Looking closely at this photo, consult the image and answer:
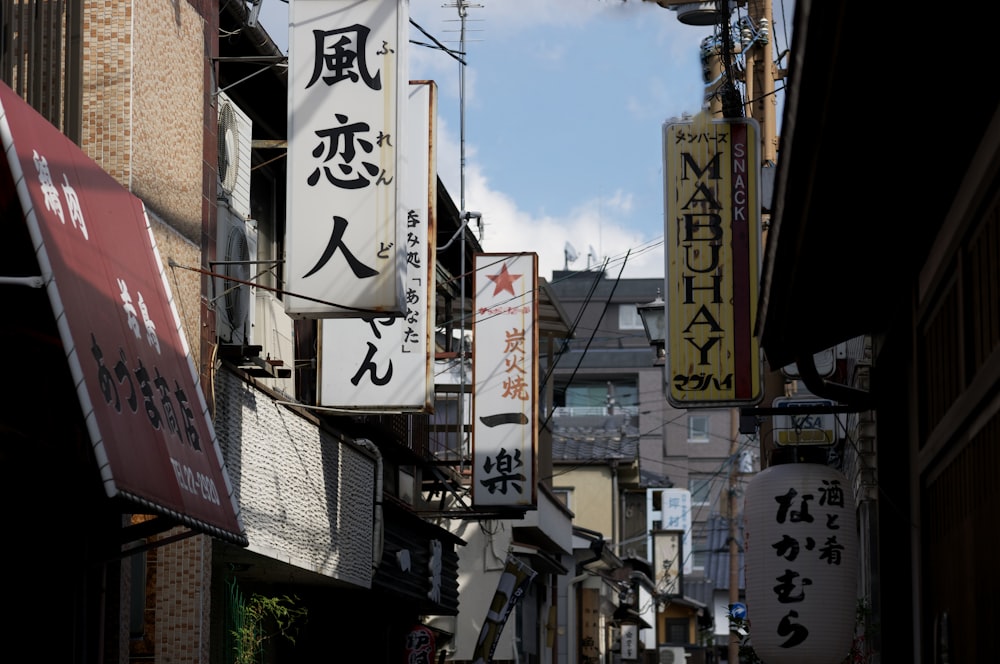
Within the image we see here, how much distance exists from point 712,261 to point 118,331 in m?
8.03

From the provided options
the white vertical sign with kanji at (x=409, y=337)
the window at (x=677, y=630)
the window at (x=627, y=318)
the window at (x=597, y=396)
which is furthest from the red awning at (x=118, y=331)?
the window at (x=627, y=318)

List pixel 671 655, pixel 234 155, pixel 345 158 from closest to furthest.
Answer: pixel 345 158, pixel 234 155, pixel 671 655

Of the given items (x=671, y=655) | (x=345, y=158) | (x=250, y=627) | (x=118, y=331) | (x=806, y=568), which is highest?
(x=345, y=158)

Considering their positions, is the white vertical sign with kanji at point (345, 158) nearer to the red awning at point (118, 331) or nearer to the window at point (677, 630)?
the red awning at point (118, 331)

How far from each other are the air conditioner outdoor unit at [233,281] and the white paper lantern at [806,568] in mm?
6411

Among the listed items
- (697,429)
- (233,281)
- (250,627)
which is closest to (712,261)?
(233,281)

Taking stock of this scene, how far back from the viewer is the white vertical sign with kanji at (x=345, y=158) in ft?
48.4

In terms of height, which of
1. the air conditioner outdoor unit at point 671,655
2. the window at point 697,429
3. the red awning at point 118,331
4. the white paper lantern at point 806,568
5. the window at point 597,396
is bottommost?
the air conditioner outdoor unit at point 671,655

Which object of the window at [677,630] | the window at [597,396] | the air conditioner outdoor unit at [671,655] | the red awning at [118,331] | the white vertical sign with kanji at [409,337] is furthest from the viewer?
the window at [597,396]

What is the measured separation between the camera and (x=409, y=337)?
19.7m

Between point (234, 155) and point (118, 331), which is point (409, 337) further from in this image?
point (118, 331)

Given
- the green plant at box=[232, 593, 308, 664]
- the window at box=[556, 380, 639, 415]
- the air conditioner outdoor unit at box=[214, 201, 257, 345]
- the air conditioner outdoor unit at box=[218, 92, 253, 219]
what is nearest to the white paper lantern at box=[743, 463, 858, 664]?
the green plant at box=[232, 593, 308, 664]

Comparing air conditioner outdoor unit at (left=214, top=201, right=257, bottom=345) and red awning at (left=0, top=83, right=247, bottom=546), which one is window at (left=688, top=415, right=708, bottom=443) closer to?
air conditioner outdoor unit at (left=214, top=201, right=257, bottom=345)

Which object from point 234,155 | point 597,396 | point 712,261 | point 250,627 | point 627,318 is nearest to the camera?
point 712,261
